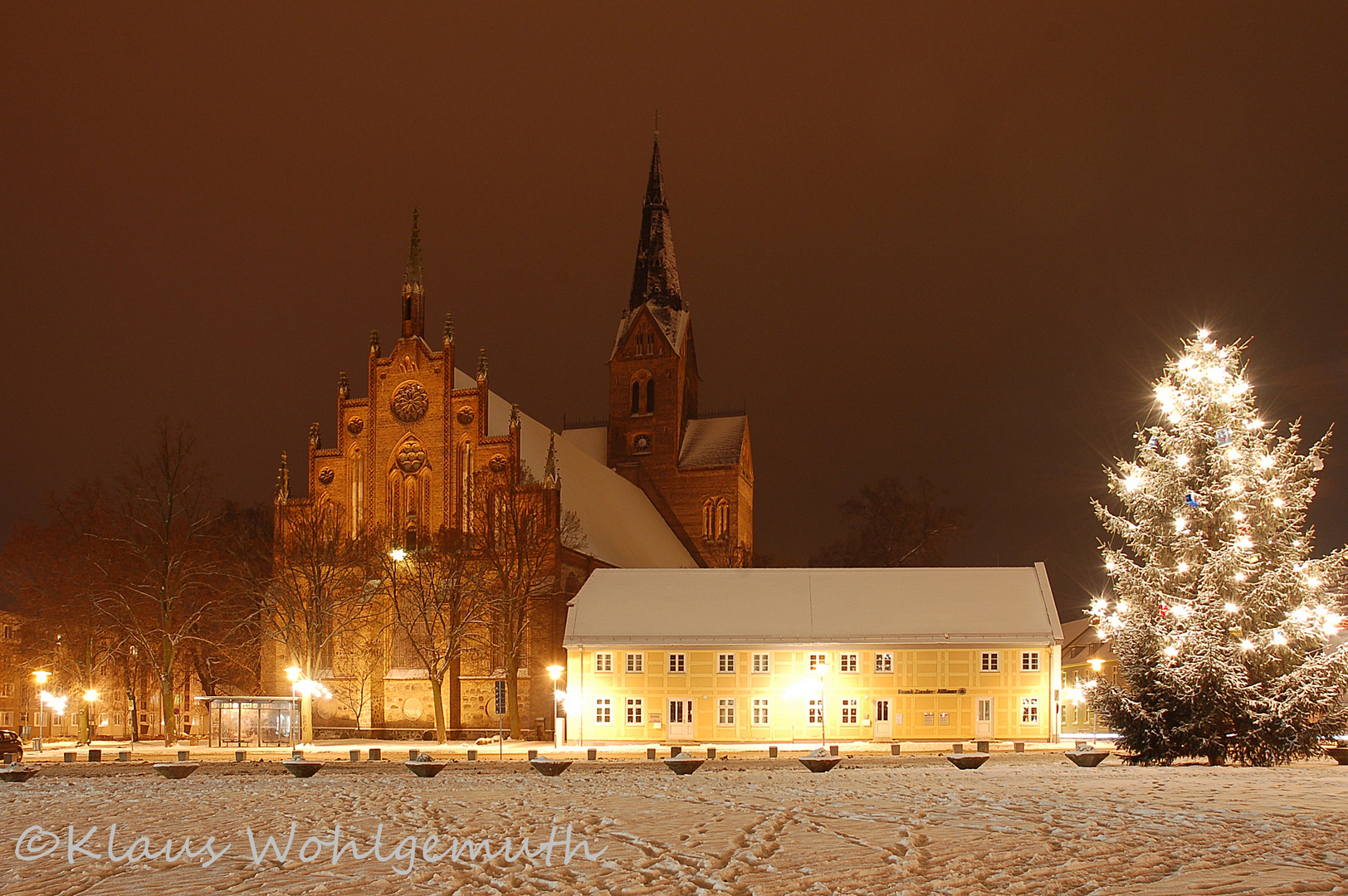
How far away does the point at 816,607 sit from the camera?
48.3 meters

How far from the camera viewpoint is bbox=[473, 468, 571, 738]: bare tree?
50.2m

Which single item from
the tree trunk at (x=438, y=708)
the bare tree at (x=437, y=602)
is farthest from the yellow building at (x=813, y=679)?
the bare tree at (x=437, y=602)

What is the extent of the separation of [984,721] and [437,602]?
2133 cm

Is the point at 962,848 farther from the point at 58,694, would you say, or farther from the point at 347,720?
the point at 58,694

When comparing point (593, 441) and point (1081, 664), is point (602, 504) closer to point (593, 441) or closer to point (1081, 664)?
point (593, 441)

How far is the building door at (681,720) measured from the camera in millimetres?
46250

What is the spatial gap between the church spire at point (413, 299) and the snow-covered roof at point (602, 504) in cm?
296

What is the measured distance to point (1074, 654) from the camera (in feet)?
252

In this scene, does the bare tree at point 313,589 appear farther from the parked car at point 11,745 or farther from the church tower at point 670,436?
the church tower at point 670,436

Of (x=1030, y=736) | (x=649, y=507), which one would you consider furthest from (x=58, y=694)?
(x=1030, y=736)

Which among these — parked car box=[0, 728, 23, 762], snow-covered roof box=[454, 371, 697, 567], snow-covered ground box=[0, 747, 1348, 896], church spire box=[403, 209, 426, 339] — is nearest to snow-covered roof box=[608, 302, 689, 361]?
snow-covered roof box=[454, 371, 697, 567]

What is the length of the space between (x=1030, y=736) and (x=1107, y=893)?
1364 inches

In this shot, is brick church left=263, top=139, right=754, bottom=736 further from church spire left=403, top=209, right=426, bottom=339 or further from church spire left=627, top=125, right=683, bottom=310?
church spire left=627, top=125, right=683, bottom=310

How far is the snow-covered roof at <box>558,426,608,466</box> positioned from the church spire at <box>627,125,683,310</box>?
8.43 metres
